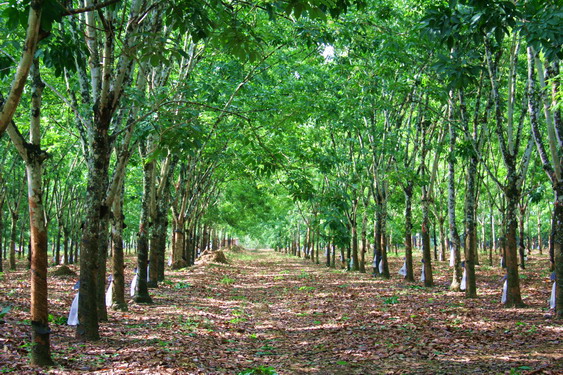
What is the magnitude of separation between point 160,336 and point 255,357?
2.03m

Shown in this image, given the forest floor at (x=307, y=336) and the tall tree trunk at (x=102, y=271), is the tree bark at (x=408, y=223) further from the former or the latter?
the tall tree trunk at (x=102, y=271)

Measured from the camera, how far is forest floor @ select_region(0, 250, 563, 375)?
20.8 feet

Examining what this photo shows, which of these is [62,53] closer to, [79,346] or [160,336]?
[79,346]

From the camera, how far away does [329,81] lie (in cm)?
1717

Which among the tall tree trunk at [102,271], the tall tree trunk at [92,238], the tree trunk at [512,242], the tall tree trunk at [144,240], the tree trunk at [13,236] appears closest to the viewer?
the tall tree trunk at [92,238]

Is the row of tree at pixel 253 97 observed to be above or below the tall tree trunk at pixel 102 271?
above

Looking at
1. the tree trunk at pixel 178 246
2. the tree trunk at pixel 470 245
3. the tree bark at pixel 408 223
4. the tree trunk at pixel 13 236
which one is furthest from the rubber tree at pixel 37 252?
the tree trunk at pixel 13 236

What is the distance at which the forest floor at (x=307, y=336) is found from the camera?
20.8 feet

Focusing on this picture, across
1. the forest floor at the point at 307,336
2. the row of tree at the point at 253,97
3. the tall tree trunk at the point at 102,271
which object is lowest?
the forest floor at the point at 307,336

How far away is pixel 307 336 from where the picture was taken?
8.91 m

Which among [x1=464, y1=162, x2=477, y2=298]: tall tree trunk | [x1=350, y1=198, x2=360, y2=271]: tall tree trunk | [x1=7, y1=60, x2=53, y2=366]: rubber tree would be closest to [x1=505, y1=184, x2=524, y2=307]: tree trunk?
[x1=464, y1=162, x2=477, y2=298]: tall tree trunk

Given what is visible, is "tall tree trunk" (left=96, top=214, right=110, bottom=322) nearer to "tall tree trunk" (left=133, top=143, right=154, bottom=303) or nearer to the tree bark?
"tall tree trunk" (left=133, top=143, right=154, bottom=303)

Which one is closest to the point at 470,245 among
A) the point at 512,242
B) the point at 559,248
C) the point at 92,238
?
the point at 512,242

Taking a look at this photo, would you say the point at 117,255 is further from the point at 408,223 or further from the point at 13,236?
the point at 13,236
